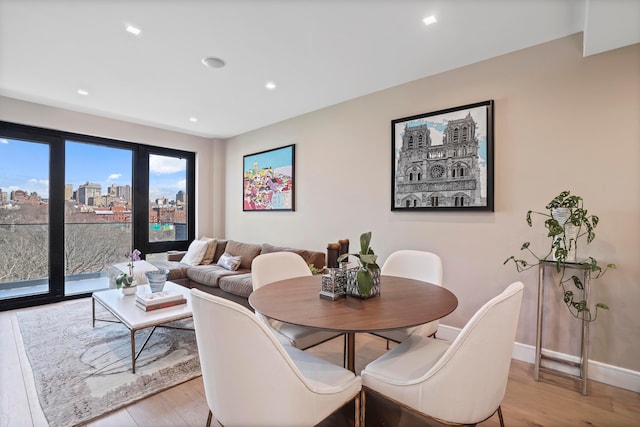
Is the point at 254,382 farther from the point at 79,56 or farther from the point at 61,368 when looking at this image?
the point at 79,56

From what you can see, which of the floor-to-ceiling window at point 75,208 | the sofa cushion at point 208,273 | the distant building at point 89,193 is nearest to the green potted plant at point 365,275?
the sofa cushion at point 208,273

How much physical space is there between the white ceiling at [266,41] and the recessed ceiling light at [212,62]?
7 centimetres

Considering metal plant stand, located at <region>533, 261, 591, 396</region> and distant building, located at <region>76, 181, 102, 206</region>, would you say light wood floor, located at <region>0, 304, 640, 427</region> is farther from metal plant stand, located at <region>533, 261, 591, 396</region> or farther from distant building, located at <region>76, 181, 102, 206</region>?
distant building, located at <region>76, 181, 102, 206</region>

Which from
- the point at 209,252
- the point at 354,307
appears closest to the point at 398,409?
the point at 354,307

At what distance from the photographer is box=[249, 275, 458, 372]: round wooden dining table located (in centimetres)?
126

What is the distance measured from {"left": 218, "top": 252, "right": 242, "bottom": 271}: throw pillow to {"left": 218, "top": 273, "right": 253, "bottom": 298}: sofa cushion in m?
0.38

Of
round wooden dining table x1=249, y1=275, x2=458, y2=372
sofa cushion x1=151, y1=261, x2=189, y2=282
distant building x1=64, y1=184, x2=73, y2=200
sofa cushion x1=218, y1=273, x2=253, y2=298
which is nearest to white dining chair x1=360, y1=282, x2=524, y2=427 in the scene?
round wooden dining table x1=249, y1=275, x2=458, y2=372

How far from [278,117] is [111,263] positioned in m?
3.34

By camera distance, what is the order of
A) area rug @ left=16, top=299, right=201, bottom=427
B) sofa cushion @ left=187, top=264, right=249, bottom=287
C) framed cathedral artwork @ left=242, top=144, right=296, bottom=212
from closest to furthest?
1. area rug @ left=16, top=299, right=201, bottom=427
2. sofa cushion @ left=187, top=264, right=249, bottom=287
3. framed cathedral artwork @ left=242, top=144, right=296, bottom=212

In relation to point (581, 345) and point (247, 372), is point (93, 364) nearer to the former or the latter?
point (247, 372)

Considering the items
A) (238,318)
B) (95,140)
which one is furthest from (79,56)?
(238,318)

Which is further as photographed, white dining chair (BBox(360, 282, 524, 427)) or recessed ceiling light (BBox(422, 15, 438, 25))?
recessed ceiling light (BBox(422, 15, 438, 25))

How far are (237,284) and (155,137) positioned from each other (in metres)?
3.02

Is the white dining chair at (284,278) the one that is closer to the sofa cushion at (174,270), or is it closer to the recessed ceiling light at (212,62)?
the recessed ceiling light at (212,62)
